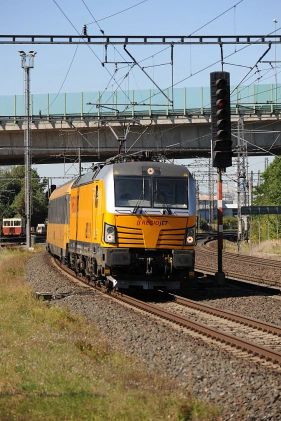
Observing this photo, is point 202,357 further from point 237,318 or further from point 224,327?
point 237,318

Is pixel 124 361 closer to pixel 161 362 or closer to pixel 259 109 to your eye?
pixel 161 362

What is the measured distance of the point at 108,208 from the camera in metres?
16.7

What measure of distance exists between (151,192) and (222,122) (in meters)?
2.84

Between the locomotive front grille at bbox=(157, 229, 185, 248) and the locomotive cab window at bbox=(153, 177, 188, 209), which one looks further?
the locomotive cab window at bbox=(153, 177, 188, 209)

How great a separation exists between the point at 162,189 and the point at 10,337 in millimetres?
7043

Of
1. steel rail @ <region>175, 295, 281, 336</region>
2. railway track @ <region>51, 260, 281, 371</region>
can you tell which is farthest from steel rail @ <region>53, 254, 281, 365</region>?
steel rail @ <region>175, 295, 281, 336</region>

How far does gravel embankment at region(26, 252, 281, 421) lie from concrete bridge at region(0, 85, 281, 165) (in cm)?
2551

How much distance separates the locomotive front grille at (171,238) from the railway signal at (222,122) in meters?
2.47

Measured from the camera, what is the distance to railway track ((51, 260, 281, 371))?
10156mm

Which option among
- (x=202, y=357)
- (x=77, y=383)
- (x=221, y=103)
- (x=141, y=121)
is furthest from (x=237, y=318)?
(x=141, y=121)

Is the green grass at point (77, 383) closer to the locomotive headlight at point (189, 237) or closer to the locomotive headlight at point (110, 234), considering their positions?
the locomotive headlight at point (110, 234)

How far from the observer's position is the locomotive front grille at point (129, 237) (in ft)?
54.5

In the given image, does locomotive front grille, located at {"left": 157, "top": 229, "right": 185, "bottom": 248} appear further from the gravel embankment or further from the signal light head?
the signal light head

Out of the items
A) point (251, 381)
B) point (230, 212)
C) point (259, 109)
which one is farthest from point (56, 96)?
point (230, 212)
